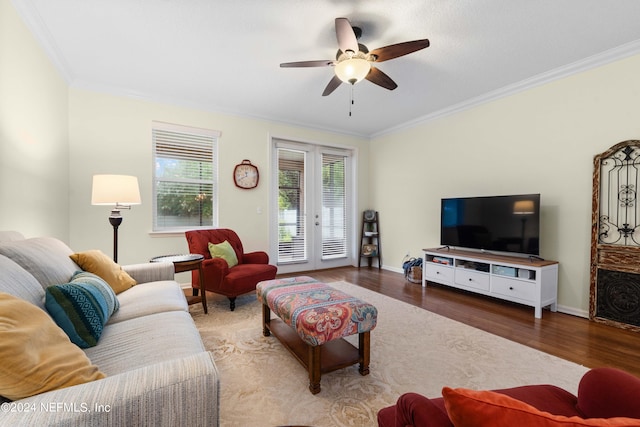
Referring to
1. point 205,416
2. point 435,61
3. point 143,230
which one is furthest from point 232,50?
point 205,416

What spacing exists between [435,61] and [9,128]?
3.65 meters

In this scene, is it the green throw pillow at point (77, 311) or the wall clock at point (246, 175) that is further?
the wall clock at point (246, 175)

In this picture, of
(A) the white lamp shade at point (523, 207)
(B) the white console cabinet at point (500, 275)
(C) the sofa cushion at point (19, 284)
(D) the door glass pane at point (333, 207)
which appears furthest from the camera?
(D) the door glass pane at point (333, 207)

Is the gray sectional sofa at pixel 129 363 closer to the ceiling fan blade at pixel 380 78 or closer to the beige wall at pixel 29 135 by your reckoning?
the beige wall at pixel 29 135

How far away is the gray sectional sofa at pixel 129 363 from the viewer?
73 cm

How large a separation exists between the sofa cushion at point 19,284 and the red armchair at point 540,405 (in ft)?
5.00

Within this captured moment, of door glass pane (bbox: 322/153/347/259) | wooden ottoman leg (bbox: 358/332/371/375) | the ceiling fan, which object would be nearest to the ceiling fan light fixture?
the ceiling fan

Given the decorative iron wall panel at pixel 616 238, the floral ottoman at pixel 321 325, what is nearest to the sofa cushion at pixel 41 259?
the floral ottoman at pixel 321 325

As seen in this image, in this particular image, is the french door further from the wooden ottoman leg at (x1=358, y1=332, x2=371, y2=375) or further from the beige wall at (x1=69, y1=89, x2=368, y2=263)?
the wooden ottoman leg at (x1=358, y1=332, x2=371, y2=375)

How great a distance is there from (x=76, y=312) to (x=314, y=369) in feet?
4.19

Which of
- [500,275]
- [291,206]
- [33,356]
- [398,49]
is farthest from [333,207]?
[33,356]

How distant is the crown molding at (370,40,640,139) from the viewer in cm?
260

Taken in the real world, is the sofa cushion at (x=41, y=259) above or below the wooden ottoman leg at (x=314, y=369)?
above

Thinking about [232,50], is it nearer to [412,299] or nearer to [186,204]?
[186,204]
